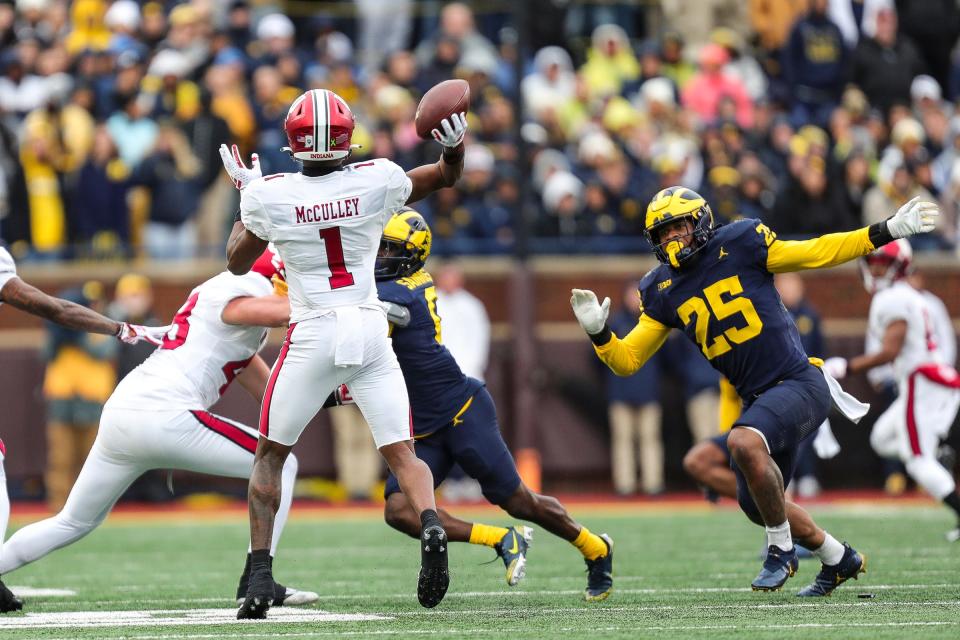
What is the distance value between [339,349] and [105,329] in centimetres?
121

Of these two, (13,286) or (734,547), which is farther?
(734,547)

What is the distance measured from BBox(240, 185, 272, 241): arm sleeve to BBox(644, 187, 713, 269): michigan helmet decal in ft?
5.59

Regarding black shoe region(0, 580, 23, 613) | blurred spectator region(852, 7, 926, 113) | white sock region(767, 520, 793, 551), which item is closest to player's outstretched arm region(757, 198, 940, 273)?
white sock region(767, 520, 793, 551)

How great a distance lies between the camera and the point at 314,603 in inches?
265

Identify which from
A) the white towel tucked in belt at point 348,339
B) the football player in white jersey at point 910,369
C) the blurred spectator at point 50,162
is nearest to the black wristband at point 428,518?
the white towel tucked in belt at point 348,339

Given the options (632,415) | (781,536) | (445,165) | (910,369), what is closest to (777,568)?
(781,536)

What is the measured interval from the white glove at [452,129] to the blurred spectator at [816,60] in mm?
9660

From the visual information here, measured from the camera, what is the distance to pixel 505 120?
47.4 ft

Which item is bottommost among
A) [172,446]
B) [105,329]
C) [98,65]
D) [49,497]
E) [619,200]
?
[49,497]

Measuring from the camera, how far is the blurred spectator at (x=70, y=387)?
Result: 1323 cm

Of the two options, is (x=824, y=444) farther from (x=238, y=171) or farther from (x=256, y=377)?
(x=238, y=171)

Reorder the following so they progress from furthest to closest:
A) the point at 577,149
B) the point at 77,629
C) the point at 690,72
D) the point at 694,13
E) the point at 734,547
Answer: the point at 694,13 → the point at 690,72 → the point at 577,149 → the point at 734,547 → the point at 77,629

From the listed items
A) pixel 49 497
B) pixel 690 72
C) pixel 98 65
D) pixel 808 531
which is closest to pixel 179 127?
pixel 98 65

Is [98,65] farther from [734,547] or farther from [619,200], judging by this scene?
[734,547]
